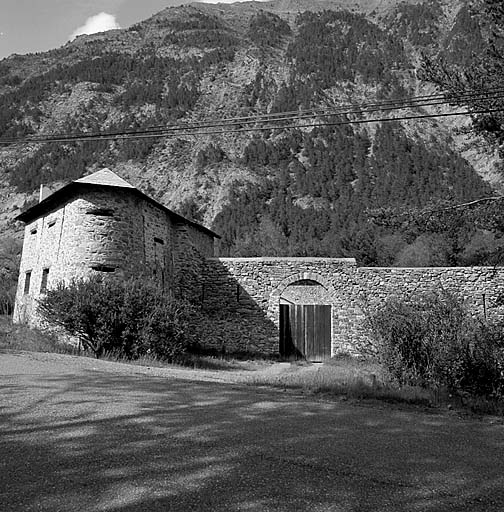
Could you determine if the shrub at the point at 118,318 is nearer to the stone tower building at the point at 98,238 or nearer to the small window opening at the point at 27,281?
the stone tower building at the point at 98,238

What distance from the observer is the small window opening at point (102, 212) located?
16.7 meters

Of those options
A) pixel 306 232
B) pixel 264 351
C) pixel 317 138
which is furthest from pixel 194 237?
pixel 317 138

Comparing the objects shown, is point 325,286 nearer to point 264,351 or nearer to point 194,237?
point 264,351

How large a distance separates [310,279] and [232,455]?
15628 millimetres

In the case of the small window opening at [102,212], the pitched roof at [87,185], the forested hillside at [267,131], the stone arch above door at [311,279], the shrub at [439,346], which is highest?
the forested hillside at [267,131]

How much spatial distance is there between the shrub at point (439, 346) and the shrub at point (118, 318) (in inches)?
231

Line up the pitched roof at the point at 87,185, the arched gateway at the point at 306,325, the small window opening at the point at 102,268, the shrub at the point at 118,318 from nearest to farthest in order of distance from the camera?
the shrub at the point at 118,318
the small window opening at the point at 102,268
the pitched roof at the point at 87,185
the arched gateway at the point at 306,325

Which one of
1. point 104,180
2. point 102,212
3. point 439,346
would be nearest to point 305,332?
point 102,212

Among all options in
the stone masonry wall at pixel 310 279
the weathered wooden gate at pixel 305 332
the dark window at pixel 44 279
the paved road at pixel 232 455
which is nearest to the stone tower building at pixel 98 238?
the dark window at pixel 44 279

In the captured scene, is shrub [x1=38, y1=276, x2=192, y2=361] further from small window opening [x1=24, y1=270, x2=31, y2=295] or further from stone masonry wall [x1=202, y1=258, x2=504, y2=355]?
small window opening [x1=24, y1=270, x2=31, y2=295]

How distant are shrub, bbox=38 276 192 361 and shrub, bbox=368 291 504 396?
5.88 metres

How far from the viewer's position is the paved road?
3.41 meters

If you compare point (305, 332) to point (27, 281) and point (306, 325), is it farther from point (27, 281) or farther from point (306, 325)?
point (27, 281)

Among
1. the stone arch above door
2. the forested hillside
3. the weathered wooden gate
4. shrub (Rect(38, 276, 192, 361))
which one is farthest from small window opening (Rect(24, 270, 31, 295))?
the forested hillside
